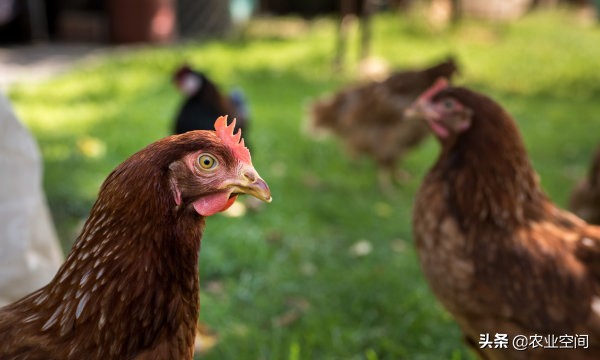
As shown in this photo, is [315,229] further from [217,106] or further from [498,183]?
[498,183]

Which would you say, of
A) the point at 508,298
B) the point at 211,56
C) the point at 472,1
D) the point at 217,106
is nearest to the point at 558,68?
the point at 472,1

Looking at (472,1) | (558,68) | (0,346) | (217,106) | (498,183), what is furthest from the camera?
(472,1)

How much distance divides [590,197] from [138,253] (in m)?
2.85

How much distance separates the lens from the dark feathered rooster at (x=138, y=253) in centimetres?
141

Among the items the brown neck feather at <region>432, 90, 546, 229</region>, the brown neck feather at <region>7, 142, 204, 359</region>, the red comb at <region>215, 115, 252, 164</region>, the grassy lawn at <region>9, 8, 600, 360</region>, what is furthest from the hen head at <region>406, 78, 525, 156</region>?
the brown neck feather at <region>7, 142, 204, 359</region>

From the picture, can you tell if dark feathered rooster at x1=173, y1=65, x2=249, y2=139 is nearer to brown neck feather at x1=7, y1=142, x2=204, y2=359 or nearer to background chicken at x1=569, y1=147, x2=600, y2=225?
background chicken at x1=569, y1=147, x2=600, y2=225

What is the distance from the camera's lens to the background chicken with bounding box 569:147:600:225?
3.47m

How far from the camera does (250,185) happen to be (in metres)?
1.44

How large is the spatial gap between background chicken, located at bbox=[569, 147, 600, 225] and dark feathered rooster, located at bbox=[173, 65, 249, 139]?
2.21 metres

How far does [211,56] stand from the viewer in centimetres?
796

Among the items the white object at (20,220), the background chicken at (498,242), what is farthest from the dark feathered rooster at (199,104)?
the background chicken at (498,242)

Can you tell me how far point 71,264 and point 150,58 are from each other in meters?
6.55

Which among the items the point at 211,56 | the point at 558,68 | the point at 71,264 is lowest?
the point at 558,68

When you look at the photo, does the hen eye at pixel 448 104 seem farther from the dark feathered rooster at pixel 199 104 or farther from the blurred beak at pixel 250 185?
the dark feathered rooster at pixel 199 104
